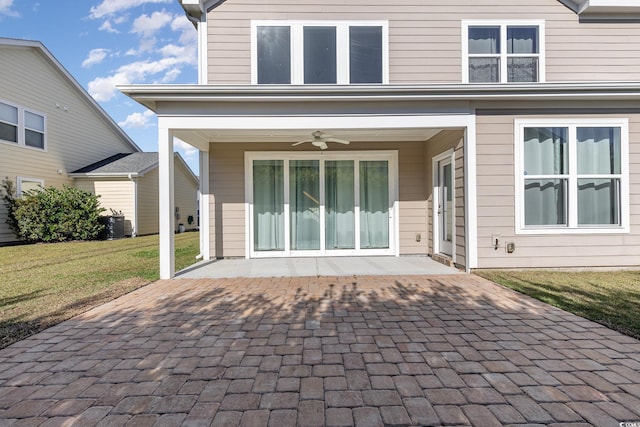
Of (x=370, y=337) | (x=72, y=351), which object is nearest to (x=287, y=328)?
(x=370, y=337)

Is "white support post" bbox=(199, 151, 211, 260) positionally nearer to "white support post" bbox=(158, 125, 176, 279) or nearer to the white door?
"white support post" bbox=(158, 125, 176, 279)

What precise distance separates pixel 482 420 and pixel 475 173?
4717 mm

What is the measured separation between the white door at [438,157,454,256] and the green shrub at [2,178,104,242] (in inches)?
479

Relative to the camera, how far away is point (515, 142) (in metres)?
5.88

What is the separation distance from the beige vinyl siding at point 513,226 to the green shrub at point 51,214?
13.1 meters

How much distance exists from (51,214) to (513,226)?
14.2 metres

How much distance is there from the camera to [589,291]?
4.59 m

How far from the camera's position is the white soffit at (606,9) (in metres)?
7.14

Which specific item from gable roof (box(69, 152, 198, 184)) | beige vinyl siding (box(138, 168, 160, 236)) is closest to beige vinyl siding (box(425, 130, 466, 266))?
gable roof (box(69, 152, 198, 184))

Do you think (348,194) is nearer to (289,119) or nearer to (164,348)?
(289,119)

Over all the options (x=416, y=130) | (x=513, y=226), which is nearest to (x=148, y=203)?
(x=416, y=130)

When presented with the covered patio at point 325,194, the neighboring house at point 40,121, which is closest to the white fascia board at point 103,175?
the neighboring house at point 40,121

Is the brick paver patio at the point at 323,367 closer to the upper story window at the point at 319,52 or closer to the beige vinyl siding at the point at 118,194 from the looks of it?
the upper story window at the point at 319,52

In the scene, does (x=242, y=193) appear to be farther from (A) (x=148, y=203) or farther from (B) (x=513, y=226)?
(A) (x=148, y=203)
